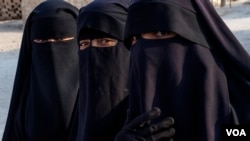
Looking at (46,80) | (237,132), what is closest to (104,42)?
(46,80)

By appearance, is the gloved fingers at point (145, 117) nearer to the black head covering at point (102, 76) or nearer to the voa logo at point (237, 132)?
the voa logo at point (237, 132)

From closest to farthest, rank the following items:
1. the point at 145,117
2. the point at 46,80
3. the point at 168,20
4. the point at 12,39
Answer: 1. the point at 145,117
2. the point at 168,20
3. the point at 46,80
4. the point at 12,39

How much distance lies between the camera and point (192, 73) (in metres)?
1.78

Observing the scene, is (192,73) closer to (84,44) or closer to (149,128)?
(149,128)

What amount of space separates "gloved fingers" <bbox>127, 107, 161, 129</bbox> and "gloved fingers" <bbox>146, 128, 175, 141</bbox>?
0.18 ft

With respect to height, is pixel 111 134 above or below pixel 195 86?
below

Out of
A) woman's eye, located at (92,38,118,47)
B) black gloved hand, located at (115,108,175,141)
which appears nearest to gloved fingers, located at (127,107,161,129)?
black gloved hand, located at (115,108,175,141)

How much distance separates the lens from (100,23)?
227 cm

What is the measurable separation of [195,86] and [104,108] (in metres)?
0.51

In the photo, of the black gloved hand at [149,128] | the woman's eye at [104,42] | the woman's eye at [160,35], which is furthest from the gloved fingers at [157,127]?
the woman's eye at [104,42]

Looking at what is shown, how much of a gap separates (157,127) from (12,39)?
10349 millimetres

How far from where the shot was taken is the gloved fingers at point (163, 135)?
66.9 inches

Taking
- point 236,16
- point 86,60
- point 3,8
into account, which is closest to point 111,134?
point 86,60

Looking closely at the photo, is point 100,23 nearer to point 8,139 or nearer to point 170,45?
point 170,45
